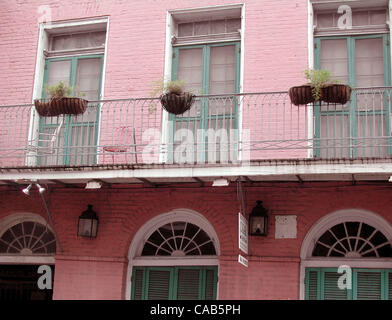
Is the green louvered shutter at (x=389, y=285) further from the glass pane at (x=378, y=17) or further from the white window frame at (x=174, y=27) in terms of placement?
the glass pane at (x=378, y=17)

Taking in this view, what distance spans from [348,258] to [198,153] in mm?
2901

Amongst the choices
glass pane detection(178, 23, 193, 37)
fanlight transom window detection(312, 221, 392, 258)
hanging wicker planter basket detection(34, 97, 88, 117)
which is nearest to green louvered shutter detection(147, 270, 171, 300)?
fanlight transom window detection(312, 221, 392, 258)

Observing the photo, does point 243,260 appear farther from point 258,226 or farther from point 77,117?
point 77,117

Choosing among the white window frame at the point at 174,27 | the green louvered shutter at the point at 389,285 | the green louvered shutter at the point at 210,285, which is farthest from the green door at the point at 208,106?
the green louvered shutter at the point at 389,285

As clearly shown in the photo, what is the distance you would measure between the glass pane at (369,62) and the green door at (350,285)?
3.11 metres

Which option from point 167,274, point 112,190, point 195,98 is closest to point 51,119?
point 112,190

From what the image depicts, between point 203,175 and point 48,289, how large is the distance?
3.66m

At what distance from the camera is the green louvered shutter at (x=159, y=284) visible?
11.6 metres

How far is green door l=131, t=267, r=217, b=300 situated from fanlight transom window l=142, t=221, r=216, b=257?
0.95 feet

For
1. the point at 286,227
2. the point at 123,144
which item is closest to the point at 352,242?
the point at 286,227

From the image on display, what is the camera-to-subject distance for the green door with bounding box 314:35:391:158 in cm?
1126

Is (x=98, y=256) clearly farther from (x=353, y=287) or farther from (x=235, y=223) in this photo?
(x=353, y=287)

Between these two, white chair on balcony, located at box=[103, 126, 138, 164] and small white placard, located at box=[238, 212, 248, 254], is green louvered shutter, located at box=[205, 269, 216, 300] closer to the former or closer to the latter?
small white placard, located at box=[238, 212, 248, 254]

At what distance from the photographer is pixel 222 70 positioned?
40.9ft
